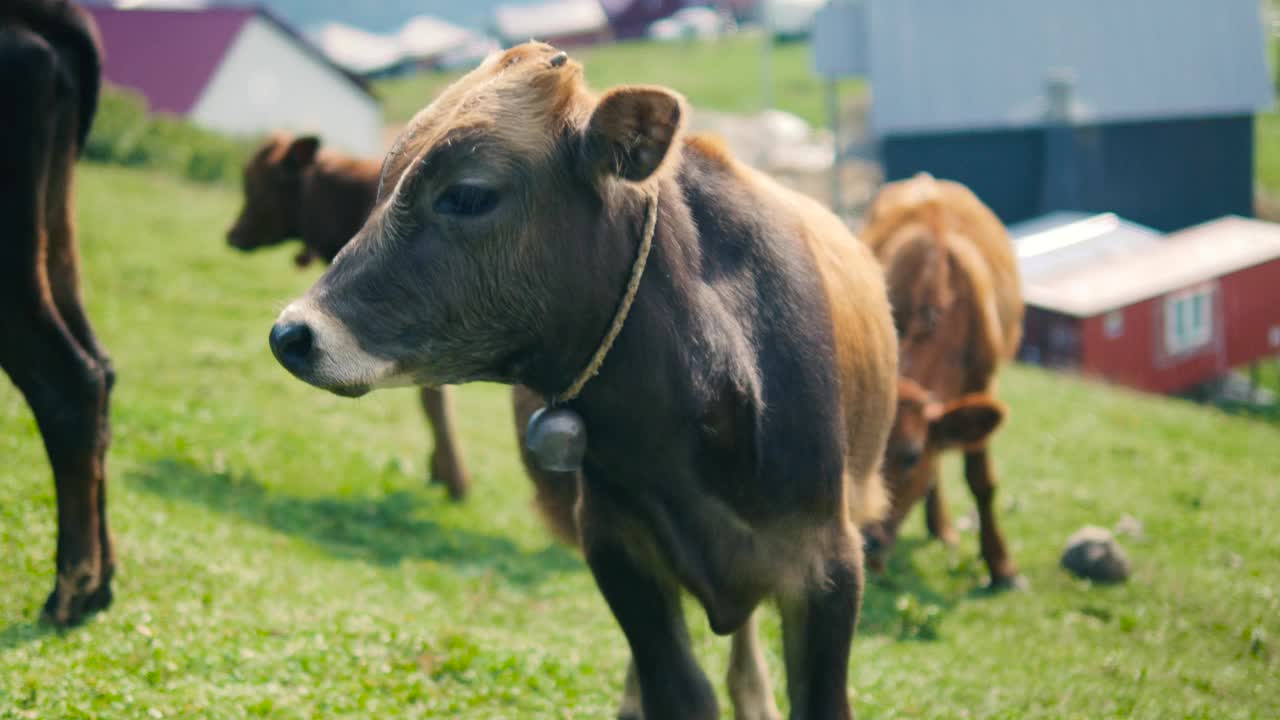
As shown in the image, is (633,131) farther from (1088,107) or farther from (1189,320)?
(1088,107)

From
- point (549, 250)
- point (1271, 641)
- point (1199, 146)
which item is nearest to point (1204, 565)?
point (1271, 641)

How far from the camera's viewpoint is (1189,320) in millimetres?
17594

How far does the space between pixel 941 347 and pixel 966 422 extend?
0.70 m

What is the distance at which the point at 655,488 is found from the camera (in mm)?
3822

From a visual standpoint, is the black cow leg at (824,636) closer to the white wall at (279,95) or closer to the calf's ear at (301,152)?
the calf's ear at (301,152)

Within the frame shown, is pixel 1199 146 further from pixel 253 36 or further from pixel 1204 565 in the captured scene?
pixel 253 36

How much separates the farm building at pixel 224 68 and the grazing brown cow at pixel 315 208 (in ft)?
85.8

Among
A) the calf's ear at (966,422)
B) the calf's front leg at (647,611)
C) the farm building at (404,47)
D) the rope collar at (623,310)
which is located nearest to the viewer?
the rope collar at (623,310)

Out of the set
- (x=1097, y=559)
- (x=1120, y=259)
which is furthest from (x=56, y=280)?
(x=1120, y=259)

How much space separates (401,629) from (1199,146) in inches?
1019

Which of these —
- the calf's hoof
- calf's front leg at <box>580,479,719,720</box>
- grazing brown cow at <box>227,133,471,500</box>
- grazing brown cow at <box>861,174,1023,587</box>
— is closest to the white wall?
grazing brown cow at <box>227,133,471,500</box>

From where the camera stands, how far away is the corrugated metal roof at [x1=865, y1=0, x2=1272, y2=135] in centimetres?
2703

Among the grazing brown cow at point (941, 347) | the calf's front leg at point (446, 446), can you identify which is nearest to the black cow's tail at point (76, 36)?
the calf's front leg at point (446, 446)

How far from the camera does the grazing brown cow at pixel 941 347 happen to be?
7.59 metres
